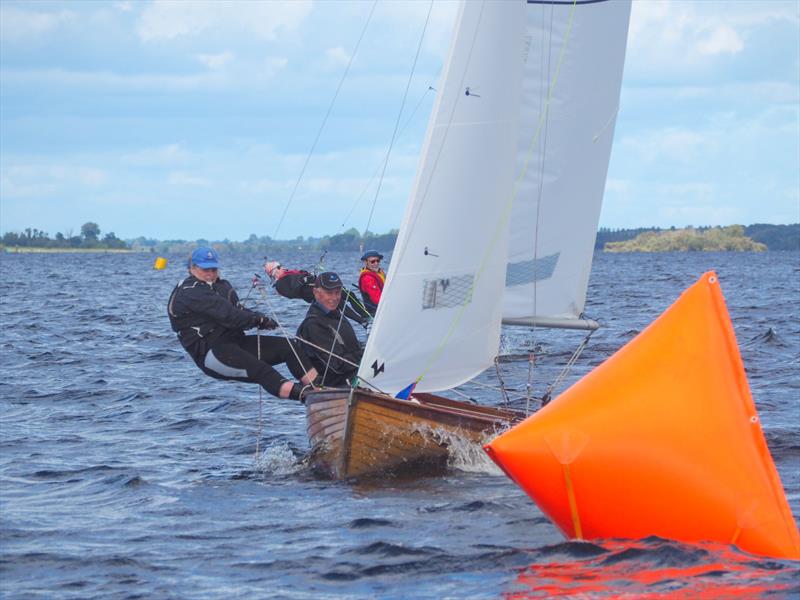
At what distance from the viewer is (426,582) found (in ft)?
22.3

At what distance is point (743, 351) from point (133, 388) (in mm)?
8937

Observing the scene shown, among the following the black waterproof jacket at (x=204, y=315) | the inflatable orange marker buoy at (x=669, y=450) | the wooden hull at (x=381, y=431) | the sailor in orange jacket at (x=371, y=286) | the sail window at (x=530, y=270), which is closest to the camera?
the inflatable orange marker buoy at (x=669, y=450)

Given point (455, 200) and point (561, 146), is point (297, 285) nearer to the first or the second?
point (455, 200)

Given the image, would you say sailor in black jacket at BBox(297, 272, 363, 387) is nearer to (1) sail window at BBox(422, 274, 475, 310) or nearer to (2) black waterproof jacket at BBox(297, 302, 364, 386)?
(2) black waterproof jacket at BBox(297, 302, 364, 386)

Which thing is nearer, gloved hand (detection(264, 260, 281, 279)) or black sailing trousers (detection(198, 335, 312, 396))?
black sailing trousers (detection(198, 335, 312, 396))

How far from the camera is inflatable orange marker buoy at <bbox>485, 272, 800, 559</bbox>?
7.09 m

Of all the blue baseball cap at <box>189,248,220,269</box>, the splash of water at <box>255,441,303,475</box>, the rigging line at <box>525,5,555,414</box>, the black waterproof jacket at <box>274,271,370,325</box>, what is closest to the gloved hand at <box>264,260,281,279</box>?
the black waterproof jacket at <box>274,271,370,325</box>

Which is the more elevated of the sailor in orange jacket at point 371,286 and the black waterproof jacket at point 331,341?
the sailor in orange jacket at point 371,286

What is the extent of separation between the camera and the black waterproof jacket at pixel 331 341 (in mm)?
10289

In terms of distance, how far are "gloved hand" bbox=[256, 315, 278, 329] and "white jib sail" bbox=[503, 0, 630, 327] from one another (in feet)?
7.26

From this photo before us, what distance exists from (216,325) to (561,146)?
344 centimetres

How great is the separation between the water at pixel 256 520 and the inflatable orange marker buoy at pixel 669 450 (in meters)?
0.17

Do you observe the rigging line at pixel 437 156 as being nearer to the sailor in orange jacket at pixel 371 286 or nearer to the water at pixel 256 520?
the water at pixel 256 520

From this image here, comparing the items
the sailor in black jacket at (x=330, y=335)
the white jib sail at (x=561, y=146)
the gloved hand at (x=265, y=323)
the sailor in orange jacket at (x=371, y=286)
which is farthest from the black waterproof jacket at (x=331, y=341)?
the sailor in orange jacket at (x=371, y=286)
